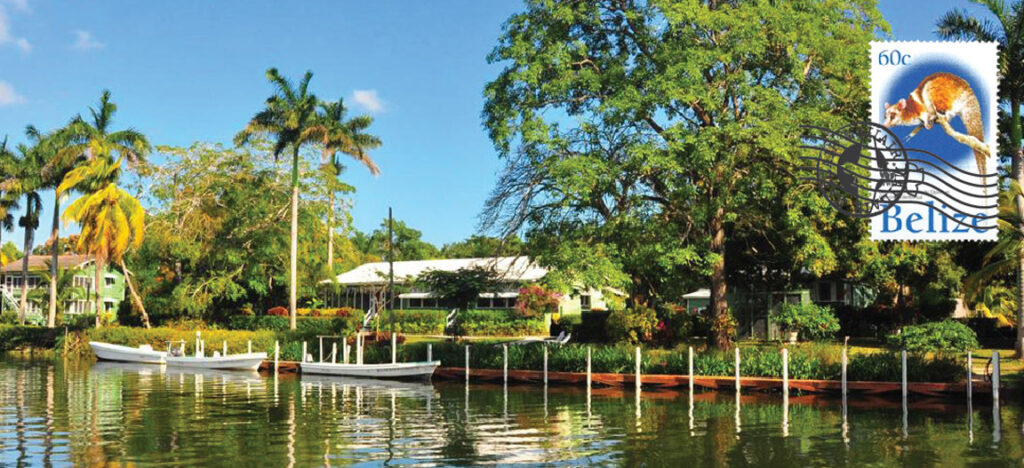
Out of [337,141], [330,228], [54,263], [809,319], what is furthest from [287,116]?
[809,319]

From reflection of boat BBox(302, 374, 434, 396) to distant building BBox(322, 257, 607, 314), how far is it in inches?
660

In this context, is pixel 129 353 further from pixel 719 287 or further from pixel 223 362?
pixel 719 287

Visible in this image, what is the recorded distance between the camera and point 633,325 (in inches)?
1741

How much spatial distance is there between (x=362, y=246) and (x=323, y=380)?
89.0 metres

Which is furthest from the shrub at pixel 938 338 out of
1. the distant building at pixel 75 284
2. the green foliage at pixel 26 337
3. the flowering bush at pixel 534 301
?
the distant building at pixel 75 284

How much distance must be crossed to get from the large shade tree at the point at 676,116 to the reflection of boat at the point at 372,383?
299 inches

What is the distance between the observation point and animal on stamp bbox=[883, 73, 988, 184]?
86.3 feet

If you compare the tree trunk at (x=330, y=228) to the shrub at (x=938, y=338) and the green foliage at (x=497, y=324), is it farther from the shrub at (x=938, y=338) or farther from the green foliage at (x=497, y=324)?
the shrub at (x=938, y=338)

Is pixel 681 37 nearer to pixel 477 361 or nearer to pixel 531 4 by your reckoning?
pixel 531 4

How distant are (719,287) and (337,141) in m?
28.7

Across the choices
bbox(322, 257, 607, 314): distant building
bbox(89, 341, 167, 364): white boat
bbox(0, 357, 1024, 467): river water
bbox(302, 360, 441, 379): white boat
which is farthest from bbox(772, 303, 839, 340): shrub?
bbox(89, 341, 167, 364): white boat

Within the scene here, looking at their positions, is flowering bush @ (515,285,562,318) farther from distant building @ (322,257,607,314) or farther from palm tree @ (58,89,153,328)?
palm tree @ (58,89,153,328)

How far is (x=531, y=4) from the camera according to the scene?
36.5m

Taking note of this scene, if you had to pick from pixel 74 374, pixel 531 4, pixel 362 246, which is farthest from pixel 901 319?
pixel 362 246
